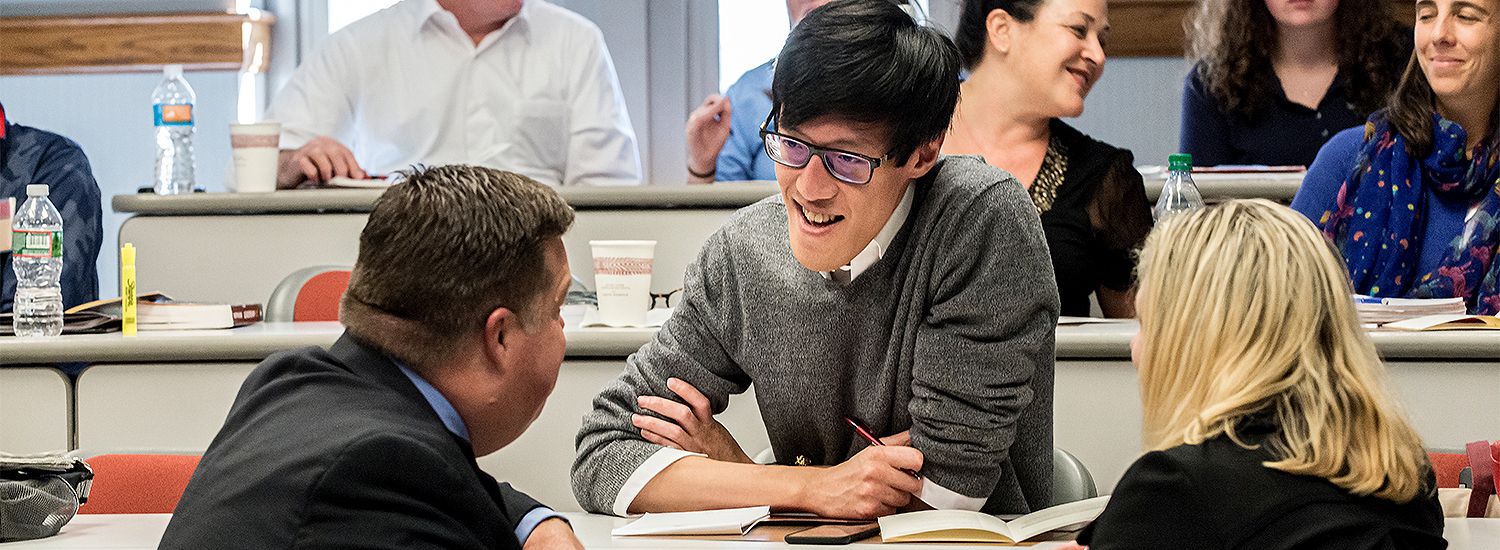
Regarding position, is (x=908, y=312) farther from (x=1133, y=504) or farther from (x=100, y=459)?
(x=100, y=459)

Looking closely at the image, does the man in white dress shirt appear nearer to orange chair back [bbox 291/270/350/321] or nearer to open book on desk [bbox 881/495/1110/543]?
orange chair back [bbox 291/270/350/321]

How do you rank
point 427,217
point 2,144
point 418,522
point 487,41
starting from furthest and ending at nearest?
1. point 487,41
2. point 2,144
3. point 427,217
4. point 418,522

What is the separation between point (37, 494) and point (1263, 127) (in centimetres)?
275

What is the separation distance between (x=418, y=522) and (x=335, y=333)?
1.57 m

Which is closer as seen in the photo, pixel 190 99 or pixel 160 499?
pixel 160 499

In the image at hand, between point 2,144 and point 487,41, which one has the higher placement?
point 487,41

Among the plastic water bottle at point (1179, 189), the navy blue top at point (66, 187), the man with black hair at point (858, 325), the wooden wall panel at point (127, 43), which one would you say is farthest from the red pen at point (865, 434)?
Result: the wooden wall panel at point (127, 43)

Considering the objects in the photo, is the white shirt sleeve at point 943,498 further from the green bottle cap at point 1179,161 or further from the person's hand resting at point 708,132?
the person's hand resting at point 708,132

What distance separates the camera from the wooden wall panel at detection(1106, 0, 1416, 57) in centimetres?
480

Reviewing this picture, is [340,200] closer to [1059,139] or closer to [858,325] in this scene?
[1059,139]

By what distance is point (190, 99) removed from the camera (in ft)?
15.6

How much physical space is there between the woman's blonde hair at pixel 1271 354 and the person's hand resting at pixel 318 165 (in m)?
2.43

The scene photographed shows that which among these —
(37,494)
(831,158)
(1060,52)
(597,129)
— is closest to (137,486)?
(37,494)

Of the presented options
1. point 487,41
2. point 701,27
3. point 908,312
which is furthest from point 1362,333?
point 701,27
